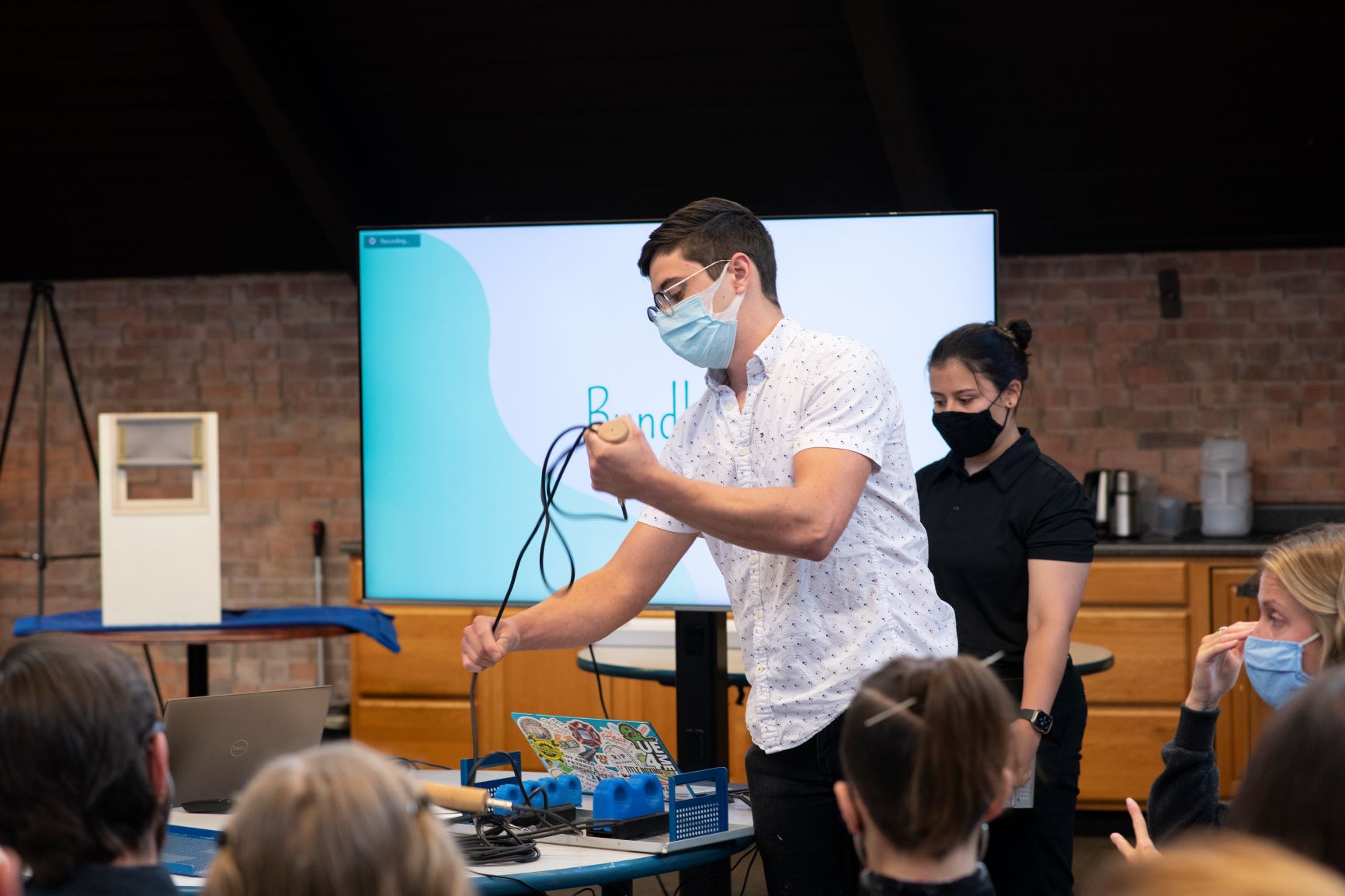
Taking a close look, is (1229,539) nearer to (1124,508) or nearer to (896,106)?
(1124,508)

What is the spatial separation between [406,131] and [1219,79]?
9.22 ft

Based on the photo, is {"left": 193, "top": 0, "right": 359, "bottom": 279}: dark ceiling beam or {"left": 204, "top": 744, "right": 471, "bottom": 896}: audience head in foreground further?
{"left": 193, "top": 0, "right": 359, "bottom": 279}: dark ceiling beam

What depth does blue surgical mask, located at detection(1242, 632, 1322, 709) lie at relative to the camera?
1.79m

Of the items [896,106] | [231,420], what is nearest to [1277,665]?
[896,106]

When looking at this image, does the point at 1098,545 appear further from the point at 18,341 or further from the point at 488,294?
the point at 18,341

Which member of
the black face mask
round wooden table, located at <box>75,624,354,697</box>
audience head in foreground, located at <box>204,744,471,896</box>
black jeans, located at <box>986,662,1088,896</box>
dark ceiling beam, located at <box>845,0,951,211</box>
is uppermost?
dark ceiling beam, located at <box>845,0,951,211</box>

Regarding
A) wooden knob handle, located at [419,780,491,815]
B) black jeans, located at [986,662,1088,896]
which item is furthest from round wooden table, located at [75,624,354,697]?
black jeans, located at [986,662,1088,896]

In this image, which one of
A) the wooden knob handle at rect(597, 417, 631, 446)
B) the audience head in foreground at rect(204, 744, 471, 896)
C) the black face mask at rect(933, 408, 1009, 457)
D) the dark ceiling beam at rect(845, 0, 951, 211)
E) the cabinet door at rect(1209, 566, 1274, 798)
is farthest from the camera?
the cabinet door at rect(1209, 566, 1274, 798)

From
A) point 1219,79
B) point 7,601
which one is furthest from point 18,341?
point 1219,79

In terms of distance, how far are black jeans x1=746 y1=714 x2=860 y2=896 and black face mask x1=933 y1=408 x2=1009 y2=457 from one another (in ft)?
2.52

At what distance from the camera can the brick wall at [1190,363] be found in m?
5.08

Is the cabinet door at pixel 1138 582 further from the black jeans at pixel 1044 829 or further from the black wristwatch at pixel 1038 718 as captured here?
the black wristwatch at pixel 1038 718

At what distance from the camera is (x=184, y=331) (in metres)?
5.70

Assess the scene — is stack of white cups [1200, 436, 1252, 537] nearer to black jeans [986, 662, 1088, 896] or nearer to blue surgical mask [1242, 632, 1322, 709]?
black jeans [986, 662, 1088, 896]
